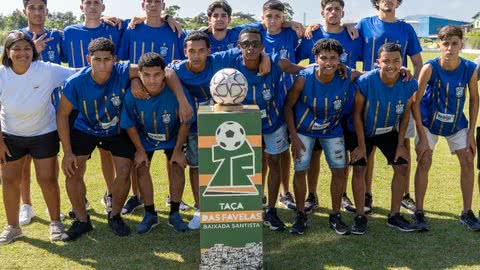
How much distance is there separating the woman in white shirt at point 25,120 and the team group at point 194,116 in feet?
0.03

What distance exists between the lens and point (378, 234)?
5074mm

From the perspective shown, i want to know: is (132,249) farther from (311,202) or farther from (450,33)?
(450,33)

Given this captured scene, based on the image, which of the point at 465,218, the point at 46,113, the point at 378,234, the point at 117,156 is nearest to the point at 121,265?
the point at 117,156

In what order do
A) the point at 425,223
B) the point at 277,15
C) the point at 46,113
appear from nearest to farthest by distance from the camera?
the point at 46,113, the point at 425,223, the point at 277,15

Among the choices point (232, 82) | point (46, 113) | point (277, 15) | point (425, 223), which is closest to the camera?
point (232, 82)

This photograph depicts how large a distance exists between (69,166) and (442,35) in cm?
384

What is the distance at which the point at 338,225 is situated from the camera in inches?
201

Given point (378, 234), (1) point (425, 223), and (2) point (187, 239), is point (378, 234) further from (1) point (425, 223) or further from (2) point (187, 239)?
(2) point (187, 239)

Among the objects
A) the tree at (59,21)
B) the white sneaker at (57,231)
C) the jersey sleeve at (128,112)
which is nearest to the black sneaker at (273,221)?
the jersey sleeve at (128,112)

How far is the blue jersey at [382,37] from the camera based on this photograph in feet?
18.8

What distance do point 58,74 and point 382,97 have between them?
3111mm

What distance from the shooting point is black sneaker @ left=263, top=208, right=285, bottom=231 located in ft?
17.0

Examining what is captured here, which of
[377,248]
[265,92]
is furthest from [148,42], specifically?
[377,248]

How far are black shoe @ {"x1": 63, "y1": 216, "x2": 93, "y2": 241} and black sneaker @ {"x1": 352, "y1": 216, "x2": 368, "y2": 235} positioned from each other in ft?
8.65
